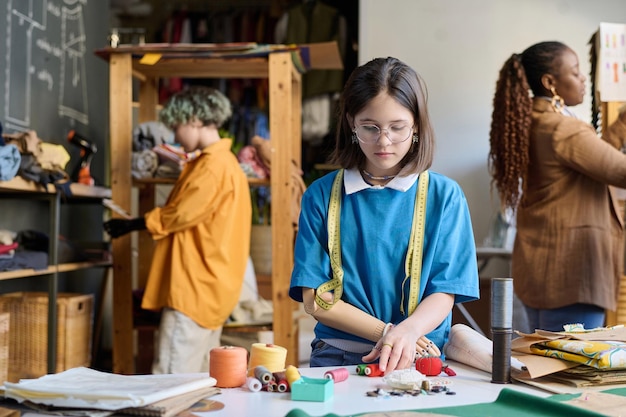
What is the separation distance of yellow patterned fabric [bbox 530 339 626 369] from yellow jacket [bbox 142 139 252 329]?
2.36m

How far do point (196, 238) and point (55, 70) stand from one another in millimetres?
1677

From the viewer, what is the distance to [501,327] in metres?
1.51

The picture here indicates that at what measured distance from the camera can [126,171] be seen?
13.4 ft

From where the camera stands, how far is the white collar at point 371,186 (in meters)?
1.82

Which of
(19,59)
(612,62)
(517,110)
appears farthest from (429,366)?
(19,59)

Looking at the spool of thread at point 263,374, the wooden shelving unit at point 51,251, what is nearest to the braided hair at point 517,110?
the spool of thread at point 263,374

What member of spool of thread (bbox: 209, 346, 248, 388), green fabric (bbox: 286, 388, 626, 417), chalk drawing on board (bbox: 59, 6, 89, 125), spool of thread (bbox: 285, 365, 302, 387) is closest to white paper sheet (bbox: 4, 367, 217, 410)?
spool of thread (bbox: 209, 346, 248, 388)

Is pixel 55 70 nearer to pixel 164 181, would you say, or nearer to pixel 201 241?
pixel 164 181

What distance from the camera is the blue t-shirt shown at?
177 cm

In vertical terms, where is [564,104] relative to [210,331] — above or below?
above

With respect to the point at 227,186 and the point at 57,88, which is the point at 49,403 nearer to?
the point at 227,186

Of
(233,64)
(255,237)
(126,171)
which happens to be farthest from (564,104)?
(255,237)

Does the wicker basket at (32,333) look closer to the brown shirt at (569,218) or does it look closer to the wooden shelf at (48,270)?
the wooden shelf at (48,270)

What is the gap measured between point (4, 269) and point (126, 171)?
889 mm
